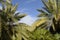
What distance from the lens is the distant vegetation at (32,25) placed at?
107ft

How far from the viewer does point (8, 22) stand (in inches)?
1368

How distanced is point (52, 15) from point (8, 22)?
250 inches

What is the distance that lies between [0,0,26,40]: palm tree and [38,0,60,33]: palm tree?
4133mm

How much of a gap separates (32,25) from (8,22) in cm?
370

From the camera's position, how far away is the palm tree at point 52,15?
35594 millimetres

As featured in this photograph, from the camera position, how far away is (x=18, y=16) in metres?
36.9

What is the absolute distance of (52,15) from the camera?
35.7m

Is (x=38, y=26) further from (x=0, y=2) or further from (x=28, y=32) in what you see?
(x=0, y=2)

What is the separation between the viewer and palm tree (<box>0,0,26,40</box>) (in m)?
32.9

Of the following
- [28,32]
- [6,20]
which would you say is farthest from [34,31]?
[6,20]

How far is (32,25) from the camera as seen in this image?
3625 cm

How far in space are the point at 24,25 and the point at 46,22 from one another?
328cm

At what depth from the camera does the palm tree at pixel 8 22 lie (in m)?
32.9

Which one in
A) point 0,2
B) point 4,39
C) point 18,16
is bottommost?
point 4,39
